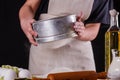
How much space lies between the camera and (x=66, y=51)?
5.76 ft

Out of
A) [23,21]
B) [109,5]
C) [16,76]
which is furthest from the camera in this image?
[109,5]

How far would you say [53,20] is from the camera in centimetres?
121

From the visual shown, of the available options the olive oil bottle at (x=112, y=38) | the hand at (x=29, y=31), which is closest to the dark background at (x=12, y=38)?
the hand at (x=29, y=31)

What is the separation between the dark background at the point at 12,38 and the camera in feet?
6.77

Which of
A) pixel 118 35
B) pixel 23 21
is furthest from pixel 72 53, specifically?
pixel 118 35

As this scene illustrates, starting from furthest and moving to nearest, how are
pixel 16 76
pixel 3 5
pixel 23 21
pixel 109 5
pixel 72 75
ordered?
pixel 3 5
pixel 109 5
pixel 23 21
pixel 16 76
pixel 72 75

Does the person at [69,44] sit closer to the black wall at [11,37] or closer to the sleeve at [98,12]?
the sleeve at [98,12]

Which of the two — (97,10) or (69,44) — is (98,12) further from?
(69,44)

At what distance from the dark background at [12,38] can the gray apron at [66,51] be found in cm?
34

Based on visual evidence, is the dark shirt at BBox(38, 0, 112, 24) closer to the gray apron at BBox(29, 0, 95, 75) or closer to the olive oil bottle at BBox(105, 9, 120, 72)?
the gray apron at BBox(29, 0, 95, 75)

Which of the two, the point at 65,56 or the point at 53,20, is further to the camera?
the point at 65,56

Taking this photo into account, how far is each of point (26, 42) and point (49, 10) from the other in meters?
0.46

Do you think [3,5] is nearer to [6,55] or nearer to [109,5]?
[6,55]

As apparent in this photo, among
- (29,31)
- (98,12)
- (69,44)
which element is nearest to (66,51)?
(69,44)
